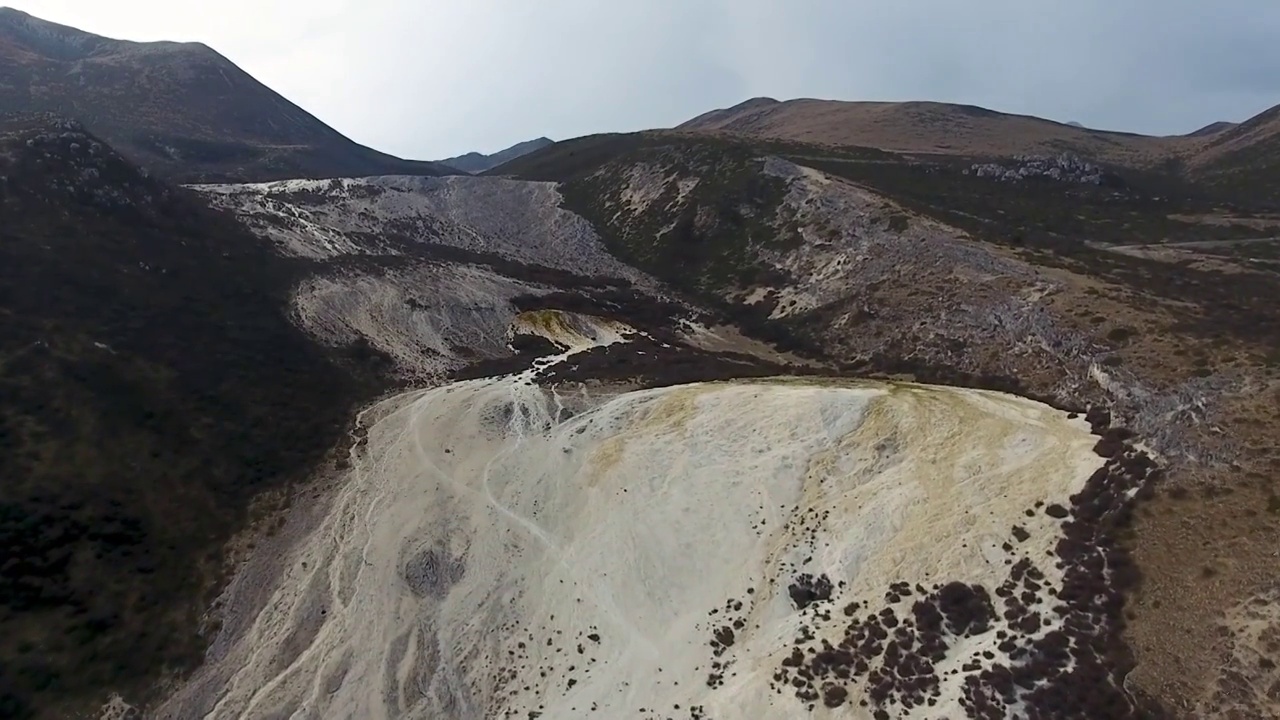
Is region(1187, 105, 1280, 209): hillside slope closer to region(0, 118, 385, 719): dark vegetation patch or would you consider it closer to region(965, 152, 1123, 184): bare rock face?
region(965, 152, 1123, 184): bare rock face

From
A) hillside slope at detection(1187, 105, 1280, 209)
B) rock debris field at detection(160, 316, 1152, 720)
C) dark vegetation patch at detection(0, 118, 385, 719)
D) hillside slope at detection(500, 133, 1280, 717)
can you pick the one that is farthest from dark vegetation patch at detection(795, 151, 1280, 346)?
dark vegetation patch at detection(0, 118, 385, 719)

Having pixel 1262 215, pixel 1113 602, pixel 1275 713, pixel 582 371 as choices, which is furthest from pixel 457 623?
pixel 1262 215

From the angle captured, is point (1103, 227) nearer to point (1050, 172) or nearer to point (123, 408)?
point (1050, 172)

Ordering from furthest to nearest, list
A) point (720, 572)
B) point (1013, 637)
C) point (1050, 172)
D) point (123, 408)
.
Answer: point (1050, 172)
point (123, 408)
point (720, 572)
point (1013, 637)

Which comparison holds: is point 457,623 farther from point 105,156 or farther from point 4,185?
point 105,156

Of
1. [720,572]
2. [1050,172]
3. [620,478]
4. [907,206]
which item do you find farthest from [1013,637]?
Answer: [1050,172]

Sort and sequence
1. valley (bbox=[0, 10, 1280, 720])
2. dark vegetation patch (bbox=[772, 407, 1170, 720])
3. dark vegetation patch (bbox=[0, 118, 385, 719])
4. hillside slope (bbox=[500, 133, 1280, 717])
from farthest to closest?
dark vegetation patch (bbox=[0, 118, 385, 719]) < valley (bbox=[0, 10, 1280, 720]) < hillside slope (bbox=[500, 133, 1280, 717]) < dark vegetation patch (bbox=[772, 407, 1170, 720])

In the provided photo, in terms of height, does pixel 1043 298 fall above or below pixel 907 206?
below
